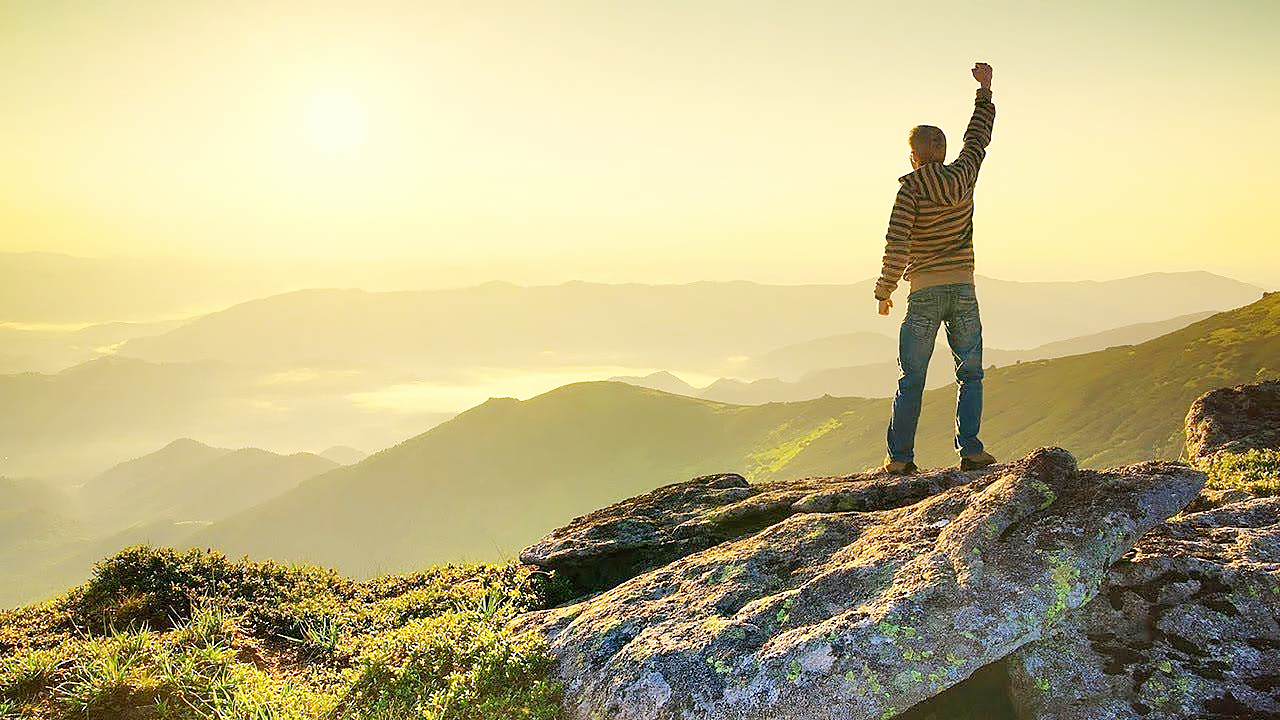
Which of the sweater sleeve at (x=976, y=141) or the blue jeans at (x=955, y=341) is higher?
the sweater sleeve at (x=976, y=141)

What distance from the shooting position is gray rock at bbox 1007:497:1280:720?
6.16 meters

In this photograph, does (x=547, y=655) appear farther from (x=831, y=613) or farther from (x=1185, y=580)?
(x=1185, y=580)

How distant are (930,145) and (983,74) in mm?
1667

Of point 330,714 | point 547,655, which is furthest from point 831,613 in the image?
point 330,714

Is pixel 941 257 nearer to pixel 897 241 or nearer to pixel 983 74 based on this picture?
pixel 897 241

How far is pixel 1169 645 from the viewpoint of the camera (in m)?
6.56

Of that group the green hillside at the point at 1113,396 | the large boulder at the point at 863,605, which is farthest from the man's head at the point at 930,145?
the green hillside at the point at 1113,396

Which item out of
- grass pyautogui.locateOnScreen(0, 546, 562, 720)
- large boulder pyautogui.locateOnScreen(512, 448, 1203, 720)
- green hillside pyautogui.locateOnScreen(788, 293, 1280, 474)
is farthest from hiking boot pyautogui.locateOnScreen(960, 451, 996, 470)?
green hillside pyautogui.locateOnScreen(788, 293, 1280, 474)

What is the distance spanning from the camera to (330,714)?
7.45 m

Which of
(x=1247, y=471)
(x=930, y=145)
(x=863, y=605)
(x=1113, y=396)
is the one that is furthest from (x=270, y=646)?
(x=1113, y=396)

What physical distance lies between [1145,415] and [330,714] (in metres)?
103

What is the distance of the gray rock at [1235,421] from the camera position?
13039 millimetres

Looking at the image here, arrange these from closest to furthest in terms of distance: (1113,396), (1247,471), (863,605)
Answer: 1. (863,605)
2. (1247,471)
3. (1113,396)

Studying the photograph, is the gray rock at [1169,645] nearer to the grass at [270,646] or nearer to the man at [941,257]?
the man at [941,257]
